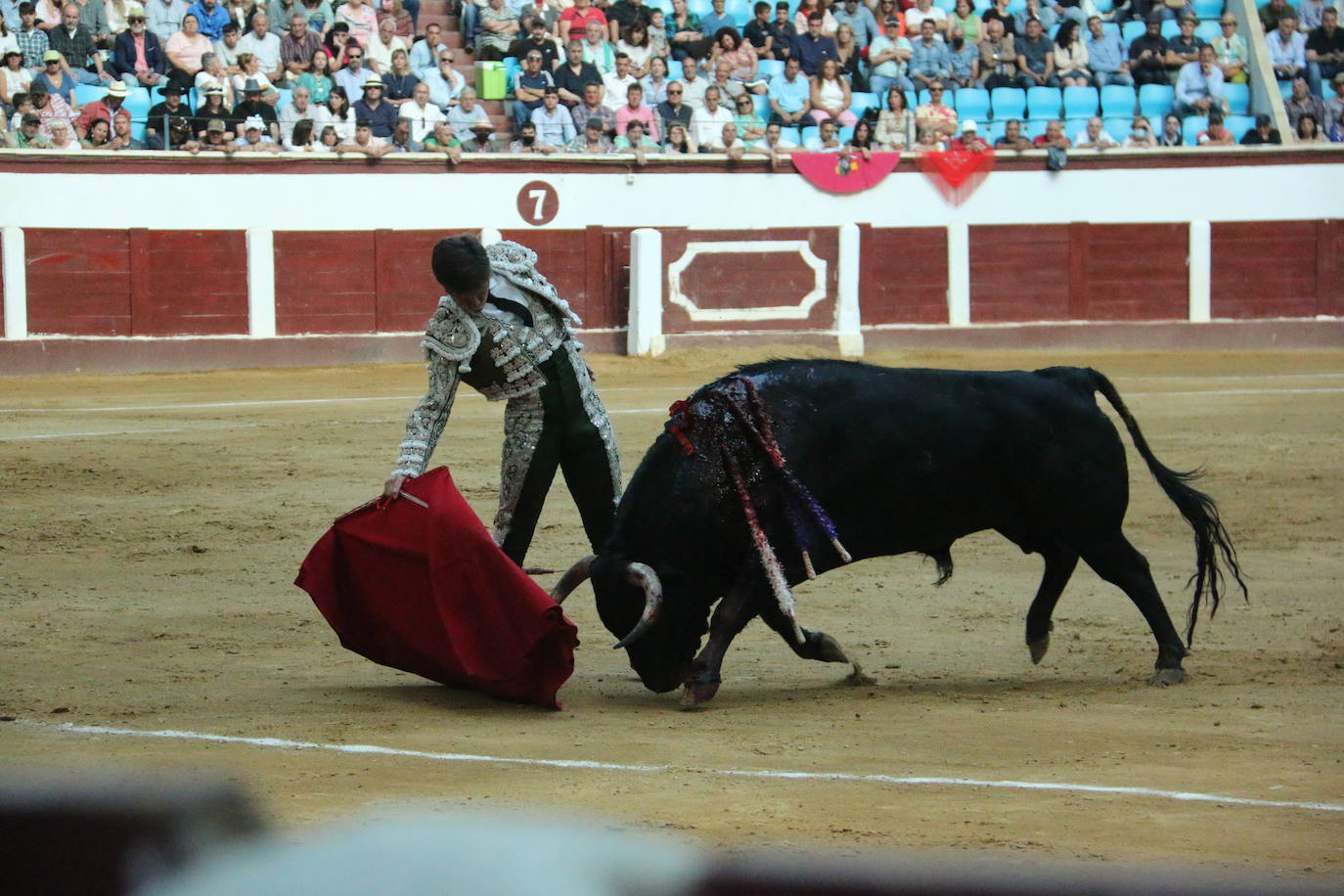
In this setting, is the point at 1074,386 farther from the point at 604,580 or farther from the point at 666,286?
the point at 666,286

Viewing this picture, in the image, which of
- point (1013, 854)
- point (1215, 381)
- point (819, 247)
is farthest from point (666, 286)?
point (1013, 854)

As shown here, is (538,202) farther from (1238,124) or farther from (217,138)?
(1238,124)

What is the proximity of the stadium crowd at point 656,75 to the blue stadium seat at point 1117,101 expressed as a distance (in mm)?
21

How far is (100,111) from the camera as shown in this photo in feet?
39.8

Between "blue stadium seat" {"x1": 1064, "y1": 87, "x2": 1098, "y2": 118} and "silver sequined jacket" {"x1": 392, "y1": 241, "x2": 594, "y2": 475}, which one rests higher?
"blue stadium seat" {"x1": 1064, "y1": 87, "x2": 1098, "y2": 118}

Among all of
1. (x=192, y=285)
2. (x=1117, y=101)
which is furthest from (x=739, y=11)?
(x=192, y=285)

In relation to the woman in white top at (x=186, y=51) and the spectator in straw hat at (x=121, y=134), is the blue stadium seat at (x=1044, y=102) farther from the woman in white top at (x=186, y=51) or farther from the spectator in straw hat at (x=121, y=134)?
Result: the spectator in straw hat at (x=121, y=134)

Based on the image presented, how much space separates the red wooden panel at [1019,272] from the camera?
14.9 m

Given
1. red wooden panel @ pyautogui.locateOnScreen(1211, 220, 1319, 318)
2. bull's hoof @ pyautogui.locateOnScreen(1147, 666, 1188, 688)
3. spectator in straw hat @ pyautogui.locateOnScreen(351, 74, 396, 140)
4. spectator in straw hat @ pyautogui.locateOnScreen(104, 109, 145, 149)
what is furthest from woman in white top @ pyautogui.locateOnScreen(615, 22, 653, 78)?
bull's hoof @ pyautogui.locateOnScreen(1147, 666, 1188, 688)

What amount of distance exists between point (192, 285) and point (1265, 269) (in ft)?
28.8

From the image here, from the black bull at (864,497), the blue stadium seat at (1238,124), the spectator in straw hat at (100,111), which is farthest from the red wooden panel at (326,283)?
the black bull at (864,497)

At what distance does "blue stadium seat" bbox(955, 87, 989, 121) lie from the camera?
14820 mm

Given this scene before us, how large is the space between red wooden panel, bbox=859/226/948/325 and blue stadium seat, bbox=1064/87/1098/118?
5.07 feet

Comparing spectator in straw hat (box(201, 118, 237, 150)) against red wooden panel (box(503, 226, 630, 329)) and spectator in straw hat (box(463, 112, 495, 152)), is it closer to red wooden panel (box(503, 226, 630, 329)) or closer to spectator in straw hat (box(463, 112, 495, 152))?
spectator in straw hat (box(463, 112, 495, 152))
